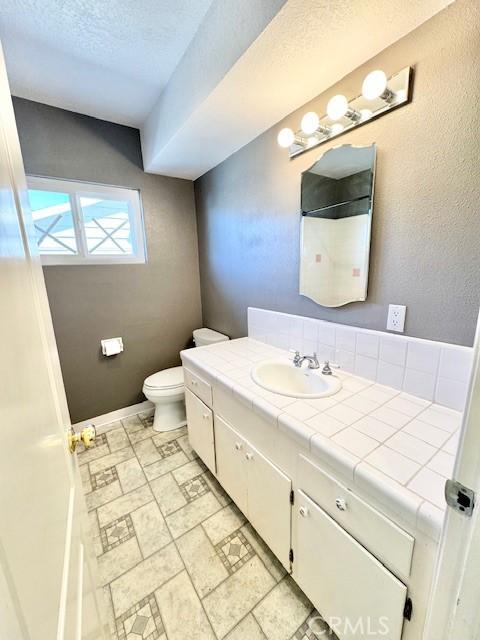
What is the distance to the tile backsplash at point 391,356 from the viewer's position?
100 cm

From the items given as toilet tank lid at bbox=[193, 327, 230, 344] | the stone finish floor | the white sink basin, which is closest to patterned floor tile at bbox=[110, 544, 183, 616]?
the stone finish floor

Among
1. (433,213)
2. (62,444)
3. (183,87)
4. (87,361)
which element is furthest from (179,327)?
(433,213)

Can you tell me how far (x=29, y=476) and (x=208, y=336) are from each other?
6.73 ft

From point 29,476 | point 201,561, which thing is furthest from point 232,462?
point 29,476

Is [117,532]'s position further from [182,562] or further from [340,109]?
[340,109]

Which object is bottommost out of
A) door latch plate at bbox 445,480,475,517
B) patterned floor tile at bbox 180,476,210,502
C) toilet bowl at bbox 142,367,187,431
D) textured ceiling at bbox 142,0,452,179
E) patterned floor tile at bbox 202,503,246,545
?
patterned floor tile at bbox 180,476,210,502

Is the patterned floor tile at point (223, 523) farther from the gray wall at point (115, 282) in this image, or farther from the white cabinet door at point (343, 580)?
the gray wall at point (115, 282)

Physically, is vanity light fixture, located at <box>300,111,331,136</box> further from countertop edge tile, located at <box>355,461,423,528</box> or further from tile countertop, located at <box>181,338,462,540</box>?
countertop edge tile, located at <box>355,461,423,528</box>

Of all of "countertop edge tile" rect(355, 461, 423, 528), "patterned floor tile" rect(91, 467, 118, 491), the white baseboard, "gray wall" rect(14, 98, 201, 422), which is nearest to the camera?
"countertop edge tile" rect(355, 461, 423, 528)

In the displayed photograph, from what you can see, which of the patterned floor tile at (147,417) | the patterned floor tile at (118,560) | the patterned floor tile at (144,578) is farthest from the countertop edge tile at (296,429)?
the patterned floor tile at (147,417)

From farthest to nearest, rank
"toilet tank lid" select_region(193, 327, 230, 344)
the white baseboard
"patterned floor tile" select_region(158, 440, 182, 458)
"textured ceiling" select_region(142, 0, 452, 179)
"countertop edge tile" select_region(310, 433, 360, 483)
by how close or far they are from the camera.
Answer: "toilet tank lid" select_region(193, 327, 230, 344) → the white baseboard → "patterned floor tile" select_region(158, 440, 182, 458) → "textured ceiling" select_region(142, 0, 452, 179) → "countertop edge tile" select_region(310, 433, 360, 483)

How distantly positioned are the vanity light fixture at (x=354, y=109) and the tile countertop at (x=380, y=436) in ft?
3.93

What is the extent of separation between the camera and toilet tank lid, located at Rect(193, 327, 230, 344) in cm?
235

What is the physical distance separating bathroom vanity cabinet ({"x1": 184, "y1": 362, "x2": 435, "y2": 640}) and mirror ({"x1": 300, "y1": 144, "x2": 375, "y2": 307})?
764 millimetres
